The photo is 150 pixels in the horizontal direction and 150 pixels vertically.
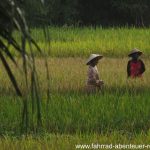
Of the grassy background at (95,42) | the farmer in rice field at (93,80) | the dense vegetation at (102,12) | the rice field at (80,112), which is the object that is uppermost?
the dense vegetation at (102,12)

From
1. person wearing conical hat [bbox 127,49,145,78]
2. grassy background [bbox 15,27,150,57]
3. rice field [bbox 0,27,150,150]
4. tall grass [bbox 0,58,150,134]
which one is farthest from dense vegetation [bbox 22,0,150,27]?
tall grass [bbox 0,58,150,134]

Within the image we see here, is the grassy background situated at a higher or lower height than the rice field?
higher

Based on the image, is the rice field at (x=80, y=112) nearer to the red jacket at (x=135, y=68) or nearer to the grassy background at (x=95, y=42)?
the red jacket at (x=135, y=68)

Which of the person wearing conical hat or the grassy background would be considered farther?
the grassy background

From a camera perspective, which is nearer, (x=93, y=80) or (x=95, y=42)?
(x=93, y=80)

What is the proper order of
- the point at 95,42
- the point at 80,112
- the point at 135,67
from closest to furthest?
the point at 80,112 < the point at 135,67 < the point at 95,42

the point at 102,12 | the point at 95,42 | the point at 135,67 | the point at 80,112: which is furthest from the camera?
the point at 102,12

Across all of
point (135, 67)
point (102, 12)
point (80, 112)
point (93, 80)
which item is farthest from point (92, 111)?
point (102, 12)

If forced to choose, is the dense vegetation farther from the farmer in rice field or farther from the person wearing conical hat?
the farmer in rice field

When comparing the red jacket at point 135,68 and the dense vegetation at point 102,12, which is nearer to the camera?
the red jacket at point 135,68

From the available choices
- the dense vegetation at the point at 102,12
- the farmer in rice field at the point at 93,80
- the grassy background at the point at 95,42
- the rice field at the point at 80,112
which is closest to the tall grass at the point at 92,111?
the rice field at the point at 80,112

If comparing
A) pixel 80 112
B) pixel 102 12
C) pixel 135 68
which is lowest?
pixel 80 112

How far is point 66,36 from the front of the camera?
15.1 m

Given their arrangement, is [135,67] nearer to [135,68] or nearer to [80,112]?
[135,68]
